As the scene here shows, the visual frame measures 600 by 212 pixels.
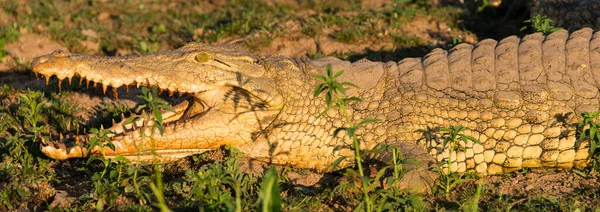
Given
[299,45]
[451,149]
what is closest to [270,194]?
[451,149]

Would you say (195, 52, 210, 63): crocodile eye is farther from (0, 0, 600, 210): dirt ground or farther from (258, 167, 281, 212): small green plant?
→ (258, 167, 281, 212): small green plant

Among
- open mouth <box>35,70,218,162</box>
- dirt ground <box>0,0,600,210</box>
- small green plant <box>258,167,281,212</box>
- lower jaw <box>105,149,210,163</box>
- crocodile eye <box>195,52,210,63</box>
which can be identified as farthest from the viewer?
dirt ground <box>0,0,600,210</box>

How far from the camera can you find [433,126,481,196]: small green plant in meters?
5.03

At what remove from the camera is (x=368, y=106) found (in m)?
5.52

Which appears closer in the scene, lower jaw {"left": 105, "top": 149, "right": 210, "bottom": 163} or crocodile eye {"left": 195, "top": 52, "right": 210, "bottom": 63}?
lower jaw {"left": 105, "top": 149, "right": 210, "bottom": 163}

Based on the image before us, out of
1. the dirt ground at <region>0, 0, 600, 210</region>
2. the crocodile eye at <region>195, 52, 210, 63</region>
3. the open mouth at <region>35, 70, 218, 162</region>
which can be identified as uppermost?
the dirt ground at <region>0, 0, 600, 210</region>

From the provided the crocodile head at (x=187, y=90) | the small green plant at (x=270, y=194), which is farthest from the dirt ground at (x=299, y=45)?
the small green plant at (x=270, y=194)

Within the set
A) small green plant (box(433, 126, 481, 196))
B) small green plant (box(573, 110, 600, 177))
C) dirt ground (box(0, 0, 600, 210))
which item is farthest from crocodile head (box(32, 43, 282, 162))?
small green plant (box(573, 110, 600, 177))

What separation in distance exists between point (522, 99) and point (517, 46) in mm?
491

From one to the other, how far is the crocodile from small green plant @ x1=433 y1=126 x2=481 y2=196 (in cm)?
4

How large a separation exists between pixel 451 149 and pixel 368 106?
72cm

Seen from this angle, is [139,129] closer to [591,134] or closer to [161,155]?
[161,155]

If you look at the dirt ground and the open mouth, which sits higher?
the dirt ground

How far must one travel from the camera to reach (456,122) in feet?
17.7
